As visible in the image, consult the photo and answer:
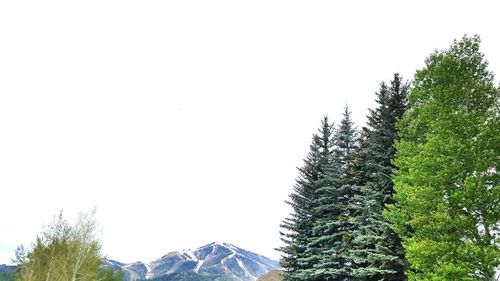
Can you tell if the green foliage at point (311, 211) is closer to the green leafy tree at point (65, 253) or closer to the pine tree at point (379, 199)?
the pine tree at point (379, 199)

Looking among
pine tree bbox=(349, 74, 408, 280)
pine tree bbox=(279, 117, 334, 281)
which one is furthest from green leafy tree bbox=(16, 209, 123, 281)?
pine tree bbox=(349, 74, 408, 280)

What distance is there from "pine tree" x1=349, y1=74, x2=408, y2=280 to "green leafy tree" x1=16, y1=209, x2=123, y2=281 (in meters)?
27.6

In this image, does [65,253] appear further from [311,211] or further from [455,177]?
[455,177]

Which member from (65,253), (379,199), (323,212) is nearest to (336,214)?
(323,212)

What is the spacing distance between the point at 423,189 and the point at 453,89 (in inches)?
189

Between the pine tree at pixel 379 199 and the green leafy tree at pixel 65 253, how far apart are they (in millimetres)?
27552

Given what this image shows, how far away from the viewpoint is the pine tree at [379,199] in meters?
21.9

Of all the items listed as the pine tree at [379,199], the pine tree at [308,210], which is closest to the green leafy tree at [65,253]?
the pine tree at [308,210]

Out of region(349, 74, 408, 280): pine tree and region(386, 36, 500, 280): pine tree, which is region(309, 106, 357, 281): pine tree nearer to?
region(349, 74, 408, 280): pine tree

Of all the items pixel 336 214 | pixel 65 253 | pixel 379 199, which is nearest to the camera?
pixel 379 199

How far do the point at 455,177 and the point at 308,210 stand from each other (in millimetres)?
17667

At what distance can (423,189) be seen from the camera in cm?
1675

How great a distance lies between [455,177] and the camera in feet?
53.9

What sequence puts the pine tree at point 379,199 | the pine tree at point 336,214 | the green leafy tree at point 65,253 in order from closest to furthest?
the pine tree at point 379,199 → the pine tree at point 336,214 → the green leafy tree at point 65,253
